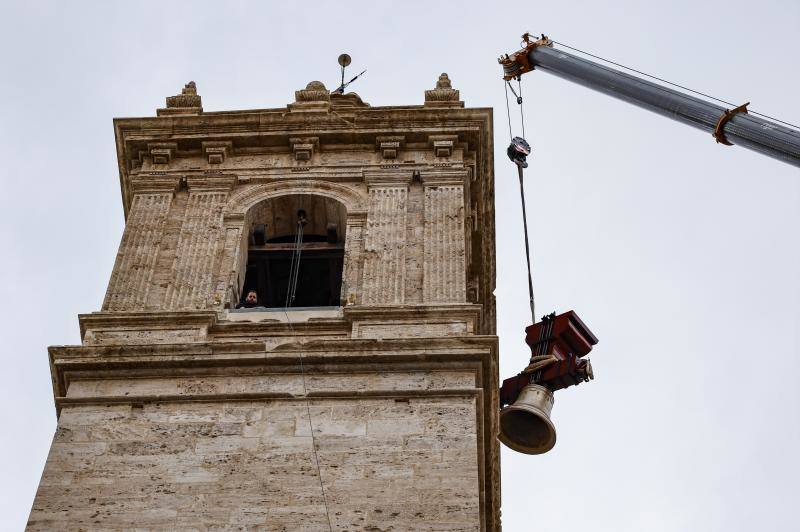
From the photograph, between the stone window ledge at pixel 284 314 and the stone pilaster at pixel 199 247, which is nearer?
the stone window ledge at pixel 284 314

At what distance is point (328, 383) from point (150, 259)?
18.8ft

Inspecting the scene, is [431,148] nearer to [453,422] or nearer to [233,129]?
[233,129]

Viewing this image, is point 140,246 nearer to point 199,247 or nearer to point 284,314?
point 199,247

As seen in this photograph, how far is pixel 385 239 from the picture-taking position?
103ft

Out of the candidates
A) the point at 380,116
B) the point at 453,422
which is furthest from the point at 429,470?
the point at 380,116

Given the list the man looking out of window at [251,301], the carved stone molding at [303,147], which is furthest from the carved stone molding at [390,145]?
the man looking out of window at [251,301]

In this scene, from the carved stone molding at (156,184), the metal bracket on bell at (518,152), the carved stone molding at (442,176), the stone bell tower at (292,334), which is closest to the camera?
the stone bell tower at (292,334)

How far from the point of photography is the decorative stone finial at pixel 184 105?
36.2 m

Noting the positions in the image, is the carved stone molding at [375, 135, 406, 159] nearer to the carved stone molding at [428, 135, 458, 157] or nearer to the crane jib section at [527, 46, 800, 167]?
the carved stone molding at [428, 135, 458, 157]

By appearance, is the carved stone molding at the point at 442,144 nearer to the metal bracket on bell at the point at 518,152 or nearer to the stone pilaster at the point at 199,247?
the stone pilaster at the point at 199,247

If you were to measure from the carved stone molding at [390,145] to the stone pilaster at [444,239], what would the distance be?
46.6 inches

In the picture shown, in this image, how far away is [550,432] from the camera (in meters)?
26.9

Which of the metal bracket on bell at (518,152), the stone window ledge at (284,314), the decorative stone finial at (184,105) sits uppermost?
the metal bracket on bell at (518,152)

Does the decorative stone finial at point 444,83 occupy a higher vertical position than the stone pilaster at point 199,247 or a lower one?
higher
